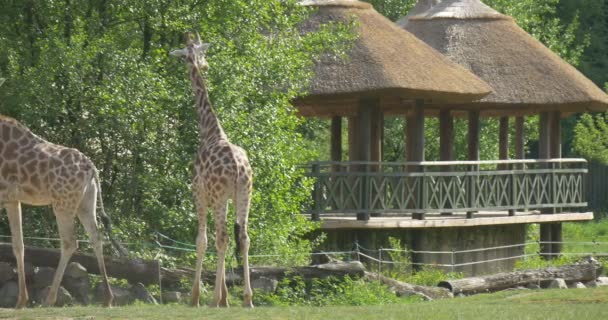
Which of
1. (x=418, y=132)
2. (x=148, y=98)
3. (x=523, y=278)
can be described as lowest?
(x=523, y=278)

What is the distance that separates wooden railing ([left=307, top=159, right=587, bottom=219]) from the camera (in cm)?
2483

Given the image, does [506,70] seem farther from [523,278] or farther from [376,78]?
[523,278]

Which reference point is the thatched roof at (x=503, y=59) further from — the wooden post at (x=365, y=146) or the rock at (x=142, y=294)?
the rock at (x=142, y=294)

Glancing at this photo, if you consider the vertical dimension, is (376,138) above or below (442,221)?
above

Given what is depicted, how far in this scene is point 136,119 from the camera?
63.6ft

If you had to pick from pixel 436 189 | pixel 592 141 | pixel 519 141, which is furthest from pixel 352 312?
pixel 592 141

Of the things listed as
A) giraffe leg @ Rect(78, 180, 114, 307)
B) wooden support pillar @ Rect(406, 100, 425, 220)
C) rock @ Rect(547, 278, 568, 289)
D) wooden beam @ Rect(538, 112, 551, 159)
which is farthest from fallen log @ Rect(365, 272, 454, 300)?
wooden beam @ Rect(538, 112, 551, 159)

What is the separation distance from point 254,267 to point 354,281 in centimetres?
163

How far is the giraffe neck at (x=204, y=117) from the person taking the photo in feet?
54.3

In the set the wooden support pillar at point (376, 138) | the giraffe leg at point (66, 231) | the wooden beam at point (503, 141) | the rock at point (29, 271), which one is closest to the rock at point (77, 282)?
the rock at point (29, 271)

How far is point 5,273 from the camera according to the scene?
1717cm

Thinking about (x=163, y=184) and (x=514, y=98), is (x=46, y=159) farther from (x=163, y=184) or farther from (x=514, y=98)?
(x=514, y=98)

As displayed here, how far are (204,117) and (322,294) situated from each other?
363cm

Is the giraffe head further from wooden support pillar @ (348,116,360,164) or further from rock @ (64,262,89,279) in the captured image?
wooden support pillar @ (348,116,360,164)
